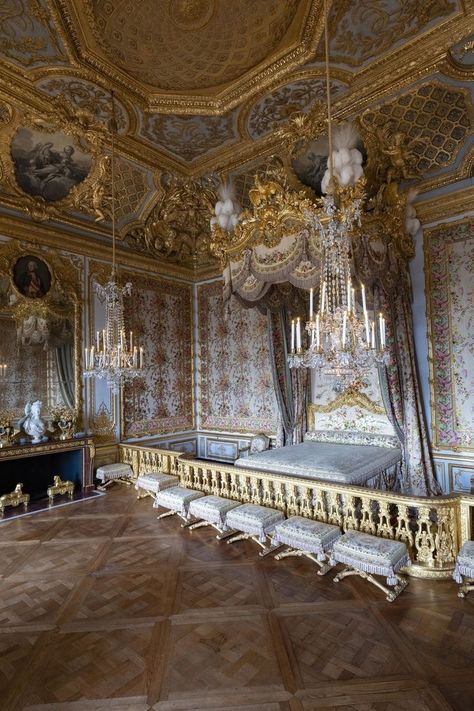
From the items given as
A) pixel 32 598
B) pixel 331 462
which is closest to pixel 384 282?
pixel 331 462

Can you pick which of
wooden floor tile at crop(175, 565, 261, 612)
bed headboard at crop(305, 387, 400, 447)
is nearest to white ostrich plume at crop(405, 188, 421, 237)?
bed headboard at crop(305, 387, 400, 447)

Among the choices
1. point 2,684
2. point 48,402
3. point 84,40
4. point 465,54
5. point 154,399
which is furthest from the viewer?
point 154,399

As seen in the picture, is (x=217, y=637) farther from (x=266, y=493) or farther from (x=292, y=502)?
(x=266, y=493)

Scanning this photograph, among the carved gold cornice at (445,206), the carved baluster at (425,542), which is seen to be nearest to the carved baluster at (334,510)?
the carved baluster at (425,542)

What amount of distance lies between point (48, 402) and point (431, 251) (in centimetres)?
650

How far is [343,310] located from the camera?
3.43 m

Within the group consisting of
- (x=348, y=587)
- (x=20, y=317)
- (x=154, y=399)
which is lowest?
(x=348, y=587)

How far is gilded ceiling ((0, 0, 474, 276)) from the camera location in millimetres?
3668

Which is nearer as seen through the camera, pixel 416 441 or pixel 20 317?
pixel 416 441

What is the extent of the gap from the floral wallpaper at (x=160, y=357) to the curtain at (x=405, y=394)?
15.0 ft

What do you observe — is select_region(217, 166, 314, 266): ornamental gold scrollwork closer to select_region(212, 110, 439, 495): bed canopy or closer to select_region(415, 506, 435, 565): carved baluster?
select_region(212, 110, 439, 495): bed canopy

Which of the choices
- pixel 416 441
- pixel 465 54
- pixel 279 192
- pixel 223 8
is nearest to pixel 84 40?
pixel 223 8

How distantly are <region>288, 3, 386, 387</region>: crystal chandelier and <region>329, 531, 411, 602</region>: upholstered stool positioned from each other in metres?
1.42

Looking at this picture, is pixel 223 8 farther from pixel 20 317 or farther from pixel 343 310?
pixel 20 317
